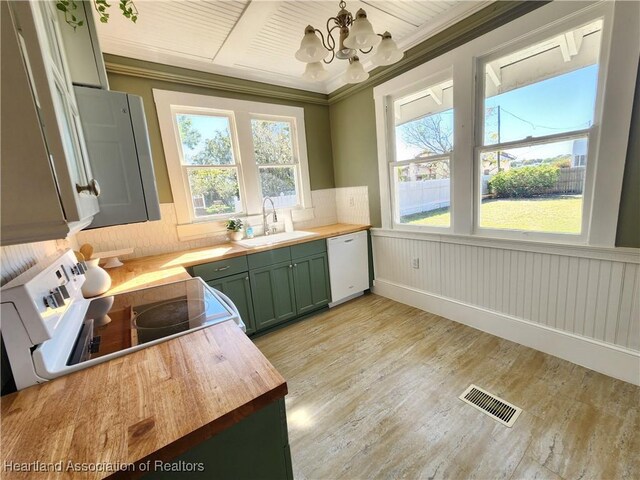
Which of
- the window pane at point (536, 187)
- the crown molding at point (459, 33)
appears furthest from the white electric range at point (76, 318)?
the crown molding at point (459, 33)

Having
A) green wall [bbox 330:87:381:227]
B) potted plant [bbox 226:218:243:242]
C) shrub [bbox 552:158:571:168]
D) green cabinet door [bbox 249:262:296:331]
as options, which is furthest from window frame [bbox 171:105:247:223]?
shrub [bbox 552:158:571:168]

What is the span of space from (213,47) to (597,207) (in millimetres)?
3068

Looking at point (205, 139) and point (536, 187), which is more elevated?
point (205, 139)

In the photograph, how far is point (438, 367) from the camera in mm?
1969

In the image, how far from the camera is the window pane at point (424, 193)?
8.22ft

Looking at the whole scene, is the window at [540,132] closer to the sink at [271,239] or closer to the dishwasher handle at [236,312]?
the sink at [271,239]

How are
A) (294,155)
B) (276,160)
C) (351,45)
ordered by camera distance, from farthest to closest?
1. (294,155)
2. (276,160)
3. (351,45)

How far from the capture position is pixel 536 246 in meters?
1.97

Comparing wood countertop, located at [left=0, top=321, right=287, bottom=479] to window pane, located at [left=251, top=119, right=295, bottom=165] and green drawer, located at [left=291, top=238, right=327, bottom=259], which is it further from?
window pane, located at [left=251, top=119, right=295, bottom=165]

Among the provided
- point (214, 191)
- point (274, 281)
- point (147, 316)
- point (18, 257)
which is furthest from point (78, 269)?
point (214, 191)

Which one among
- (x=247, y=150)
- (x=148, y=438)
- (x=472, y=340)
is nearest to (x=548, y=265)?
(x=472, y=340)

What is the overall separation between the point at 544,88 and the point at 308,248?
2200mm

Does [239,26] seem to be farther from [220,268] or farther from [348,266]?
[348,266]

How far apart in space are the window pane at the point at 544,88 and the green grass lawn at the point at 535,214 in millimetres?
466
